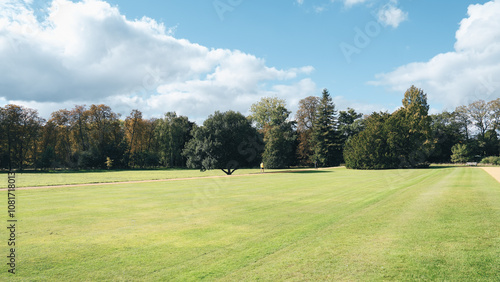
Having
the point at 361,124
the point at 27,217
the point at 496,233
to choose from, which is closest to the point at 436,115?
the point at 361,124

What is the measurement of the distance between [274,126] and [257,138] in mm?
5100

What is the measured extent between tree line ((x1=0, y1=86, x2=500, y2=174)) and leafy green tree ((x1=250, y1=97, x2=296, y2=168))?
8.8 inches

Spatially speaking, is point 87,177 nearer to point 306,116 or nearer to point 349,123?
point 306,116

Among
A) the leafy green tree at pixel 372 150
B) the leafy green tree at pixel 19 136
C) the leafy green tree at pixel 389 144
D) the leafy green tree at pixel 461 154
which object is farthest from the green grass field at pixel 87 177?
the leafy green tree at pixel 461 154

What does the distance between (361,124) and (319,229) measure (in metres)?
76.5

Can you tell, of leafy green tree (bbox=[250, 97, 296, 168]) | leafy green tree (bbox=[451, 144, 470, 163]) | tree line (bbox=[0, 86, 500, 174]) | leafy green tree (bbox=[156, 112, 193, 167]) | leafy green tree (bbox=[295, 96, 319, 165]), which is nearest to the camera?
tree line (bbox=[0, 86, 500, 174])

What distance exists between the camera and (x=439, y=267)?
5.17 meters

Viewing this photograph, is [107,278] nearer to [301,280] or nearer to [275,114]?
[301,280]

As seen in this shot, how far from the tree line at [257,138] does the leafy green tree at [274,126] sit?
0.73 ft

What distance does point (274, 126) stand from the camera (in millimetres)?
67875

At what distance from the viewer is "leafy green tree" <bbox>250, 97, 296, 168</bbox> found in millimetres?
60969

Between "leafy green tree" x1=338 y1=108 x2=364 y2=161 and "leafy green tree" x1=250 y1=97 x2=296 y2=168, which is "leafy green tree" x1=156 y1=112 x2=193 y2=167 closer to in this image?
"leafy green tree" x1=250 y1=97 x2=296 y2=168

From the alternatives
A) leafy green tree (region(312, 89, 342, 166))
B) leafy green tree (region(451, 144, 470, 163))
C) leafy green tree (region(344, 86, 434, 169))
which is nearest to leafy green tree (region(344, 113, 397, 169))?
leafy green tree (region(344, 86, 434, 169))

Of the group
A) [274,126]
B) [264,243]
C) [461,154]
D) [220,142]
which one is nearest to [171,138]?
[220,142]
